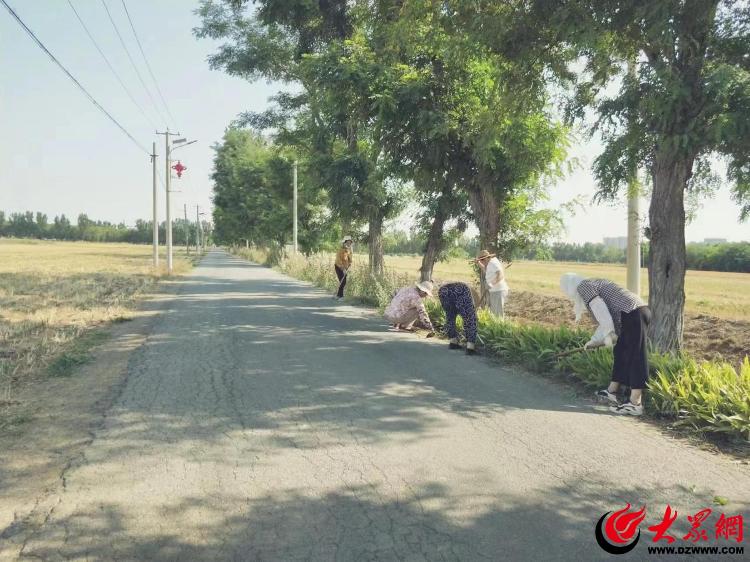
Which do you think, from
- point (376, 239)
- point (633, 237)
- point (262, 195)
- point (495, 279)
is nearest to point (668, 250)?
point (633, 237)

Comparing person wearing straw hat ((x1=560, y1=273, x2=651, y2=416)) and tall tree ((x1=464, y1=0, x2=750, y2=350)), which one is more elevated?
tall tree ((x1=464, y1=0, x2=750, y2=350))

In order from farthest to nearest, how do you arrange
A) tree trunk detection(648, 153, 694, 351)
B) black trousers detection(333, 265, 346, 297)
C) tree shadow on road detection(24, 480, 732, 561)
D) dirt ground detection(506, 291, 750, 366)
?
black trousers detection(333, 265, 346, 297)
dirt ground detection(506, 291, 750, 366)
tree trunk detection(648, 153, 694, 351)
tree shadow on road detection(24, 480, 732, 561)

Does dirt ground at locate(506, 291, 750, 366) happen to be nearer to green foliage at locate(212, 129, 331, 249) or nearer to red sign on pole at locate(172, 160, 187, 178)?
green foliage at locate(212, 129, 331, 249)

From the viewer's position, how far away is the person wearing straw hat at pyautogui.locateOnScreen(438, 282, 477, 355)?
890 centimetres

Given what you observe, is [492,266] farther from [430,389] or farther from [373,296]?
[373,296]

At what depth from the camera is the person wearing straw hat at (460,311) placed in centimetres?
890

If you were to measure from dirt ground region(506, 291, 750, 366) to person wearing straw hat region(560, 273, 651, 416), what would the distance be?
164 inches

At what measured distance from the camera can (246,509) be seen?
3498mm

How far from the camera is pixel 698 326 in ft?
50.3

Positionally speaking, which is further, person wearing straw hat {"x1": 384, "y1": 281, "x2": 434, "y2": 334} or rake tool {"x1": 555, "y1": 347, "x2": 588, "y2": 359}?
person wearing straw hat {"x1": 384, "y1": 281, "x2": 434, "y2": 334}

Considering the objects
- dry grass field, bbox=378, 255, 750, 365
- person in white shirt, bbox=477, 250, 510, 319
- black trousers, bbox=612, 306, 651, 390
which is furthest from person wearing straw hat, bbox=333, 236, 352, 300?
black trousers, bbox=612, 306, 651, 390

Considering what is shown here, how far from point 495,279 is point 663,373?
463 centimetres

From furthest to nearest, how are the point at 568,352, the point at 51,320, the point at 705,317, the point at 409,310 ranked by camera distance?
1. the point at 705,317
2. the point at 51,320
3. the point at 409,310
4. the point at 568,352

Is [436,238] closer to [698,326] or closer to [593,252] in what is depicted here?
[698,326]
